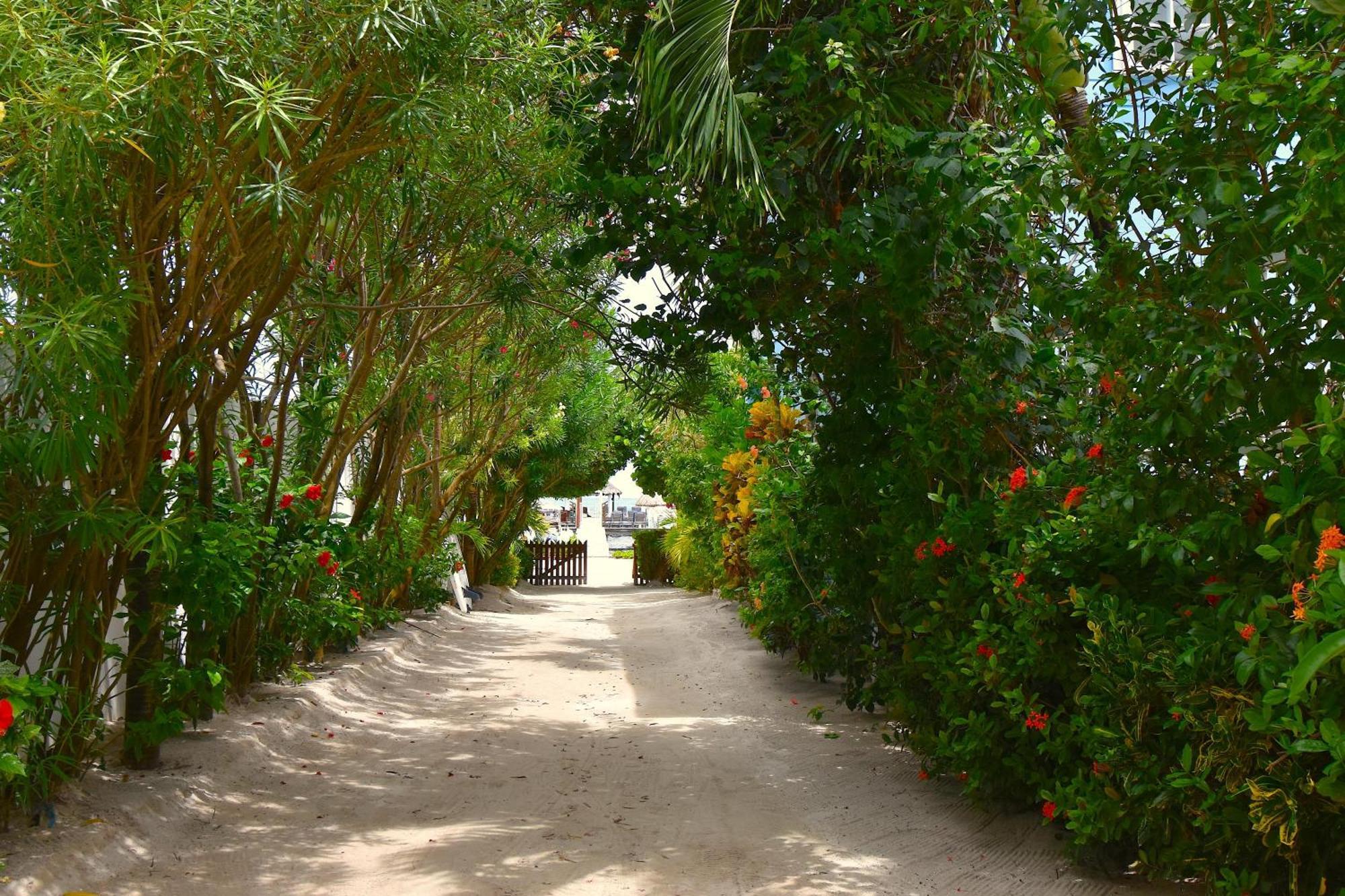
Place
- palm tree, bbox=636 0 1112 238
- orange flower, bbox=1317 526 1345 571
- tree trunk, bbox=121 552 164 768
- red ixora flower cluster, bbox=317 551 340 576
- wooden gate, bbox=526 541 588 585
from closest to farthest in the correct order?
orange flower, bbox=1317 526 1345 571, palm tree, bbox=636 0 1112 238, tree trunk, bbox=121 552 164 768, red ixora flower cluster, bbox=317 551 340 576, wooden gate, bbox=526 541 588 585

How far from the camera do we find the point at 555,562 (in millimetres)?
32250

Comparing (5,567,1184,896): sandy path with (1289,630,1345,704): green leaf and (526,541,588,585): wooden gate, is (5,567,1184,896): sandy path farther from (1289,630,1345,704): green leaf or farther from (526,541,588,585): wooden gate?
(526,541,588,585): wooden gate

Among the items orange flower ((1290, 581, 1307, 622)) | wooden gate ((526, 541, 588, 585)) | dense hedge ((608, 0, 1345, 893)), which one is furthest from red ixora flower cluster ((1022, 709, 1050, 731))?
wooden gate ((526, 541, 588, 585))

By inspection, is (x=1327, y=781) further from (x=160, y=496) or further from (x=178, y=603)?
(x=178, y=603)

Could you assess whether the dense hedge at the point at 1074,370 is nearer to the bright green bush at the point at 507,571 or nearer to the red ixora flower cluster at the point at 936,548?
the red ixora flower cluster at the point at 936,548

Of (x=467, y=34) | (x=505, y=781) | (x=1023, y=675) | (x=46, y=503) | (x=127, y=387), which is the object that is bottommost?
(x=505, y=781)

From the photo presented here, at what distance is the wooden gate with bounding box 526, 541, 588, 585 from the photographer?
31.9 metres

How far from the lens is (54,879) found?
4262 mm

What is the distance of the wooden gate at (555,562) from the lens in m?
31.9

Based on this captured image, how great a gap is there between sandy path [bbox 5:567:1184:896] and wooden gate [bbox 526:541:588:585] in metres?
21.5

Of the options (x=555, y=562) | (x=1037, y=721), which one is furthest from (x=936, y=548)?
(x=555, y=562)

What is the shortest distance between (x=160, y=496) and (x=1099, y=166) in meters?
4.24

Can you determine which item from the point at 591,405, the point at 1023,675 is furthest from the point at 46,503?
the point at 591,405

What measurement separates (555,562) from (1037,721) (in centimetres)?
2815
